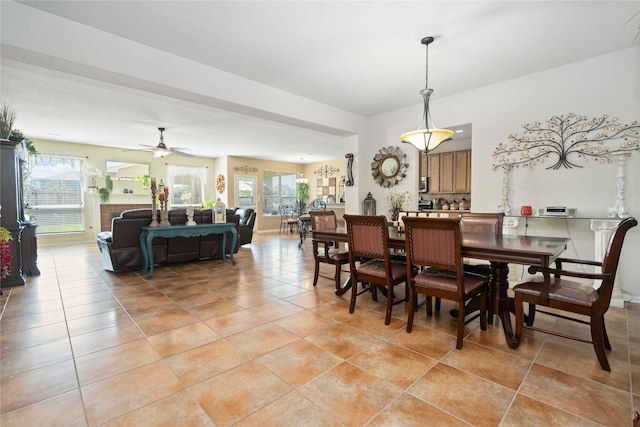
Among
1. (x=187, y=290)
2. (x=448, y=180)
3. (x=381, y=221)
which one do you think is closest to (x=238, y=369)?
(x=381, y=221)

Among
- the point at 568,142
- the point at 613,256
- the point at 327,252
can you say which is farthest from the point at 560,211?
the point at 327,252

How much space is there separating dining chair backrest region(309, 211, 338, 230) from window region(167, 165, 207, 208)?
6921mm

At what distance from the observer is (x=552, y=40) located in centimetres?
301

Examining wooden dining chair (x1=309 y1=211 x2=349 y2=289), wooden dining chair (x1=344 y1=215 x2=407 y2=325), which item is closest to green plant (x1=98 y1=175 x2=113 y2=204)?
wooden dining chair (x1=309 y1=211 x2=349 y2=289)

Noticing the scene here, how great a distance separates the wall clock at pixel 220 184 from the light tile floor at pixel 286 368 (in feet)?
21.9

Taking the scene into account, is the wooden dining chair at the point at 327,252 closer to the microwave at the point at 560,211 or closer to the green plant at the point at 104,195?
the microwave at the point at 560,211

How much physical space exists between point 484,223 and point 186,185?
29.3ft

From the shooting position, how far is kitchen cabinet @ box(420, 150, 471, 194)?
6383 millimetres

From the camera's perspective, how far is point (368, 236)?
279 cm

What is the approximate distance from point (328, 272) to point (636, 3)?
166 inches

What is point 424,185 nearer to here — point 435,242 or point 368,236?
point 368,236

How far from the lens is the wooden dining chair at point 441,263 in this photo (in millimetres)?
2223

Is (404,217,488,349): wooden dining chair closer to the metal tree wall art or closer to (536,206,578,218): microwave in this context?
(536,206,578,218): microwave

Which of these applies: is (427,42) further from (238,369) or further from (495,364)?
(238,369)
